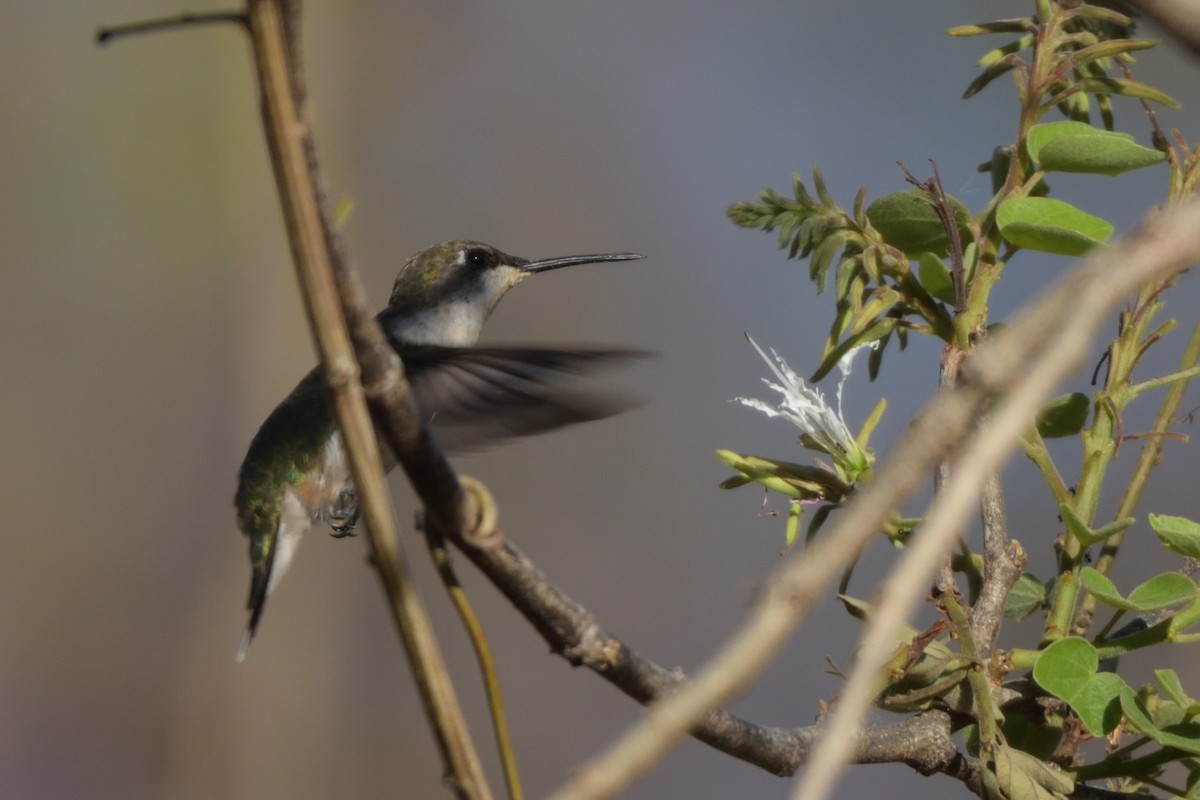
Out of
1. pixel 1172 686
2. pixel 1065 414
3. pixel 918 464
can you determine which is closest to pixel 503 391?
pixel 1065 414

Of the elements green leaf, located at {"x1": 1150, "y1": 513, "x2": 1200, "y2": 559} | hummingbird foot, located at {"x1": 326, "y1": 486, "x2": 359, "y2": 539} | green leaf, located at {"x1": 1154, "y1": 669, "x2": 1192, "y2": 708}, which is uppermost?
green leaf, located at {"x1": 1150, "y1": 513, "x2": 1200, "y2": 559}

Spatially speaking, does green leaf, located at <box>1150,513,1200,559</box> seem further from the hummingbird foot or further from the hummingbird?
the hummingbird foot

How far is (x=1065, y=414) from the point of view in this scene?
81cm

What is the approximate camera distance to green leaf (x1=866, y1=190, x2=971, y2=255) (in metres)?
0.79

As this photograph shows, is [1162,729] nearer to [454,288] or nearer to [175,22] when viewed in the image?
[175,22]

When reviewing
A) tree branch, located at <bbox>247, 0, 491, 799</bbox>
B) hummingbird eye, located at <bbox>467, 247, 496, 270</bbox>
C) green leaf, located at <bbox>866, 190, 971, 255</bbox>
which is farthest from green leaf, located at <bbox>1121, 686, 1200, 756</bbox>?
hummingbird eye, located at <bbox>467, 247, 496, 270</bbox>

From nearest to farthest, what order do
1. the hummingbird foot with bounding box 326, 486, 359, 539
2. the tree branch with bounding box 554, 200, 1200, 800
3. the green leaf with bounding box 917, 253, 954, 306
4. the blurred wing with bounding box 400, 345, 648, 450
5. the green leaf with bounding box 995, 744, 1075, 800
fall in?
the tree branch with bounding box 554, 200, 1200, 800 → the green leaf with bounding box 995, 744, 1075, 800 → the green leaf with bounding box 917, 253, 954, 306 → the blurred wing with bounding box 400, 345, 648, 450 → the hummingbird foot with bounding box 326, 486, 359, 539

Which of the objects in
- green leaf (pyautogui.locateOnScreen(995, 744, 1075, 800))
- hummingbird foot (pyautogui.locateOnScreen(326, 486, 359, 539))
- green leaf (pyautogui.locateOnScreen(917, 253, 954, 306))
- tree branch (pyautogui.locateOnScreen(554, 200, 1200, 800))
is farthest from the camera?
hummingbird foot (pyautogui.locateOnScreen(326, 486, 359, 539))

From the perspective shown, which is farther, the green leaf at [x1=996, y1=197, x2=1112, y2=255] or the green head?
the green head

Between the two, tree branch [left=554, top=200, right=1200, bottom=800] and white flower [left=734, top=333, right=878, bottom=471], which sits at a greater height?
tree branch [left=554, top=200, right=1200, bottom=800]

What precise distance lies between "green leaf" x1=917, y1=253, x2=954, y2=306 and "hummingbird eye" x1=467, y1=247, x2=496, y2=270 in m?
1.10

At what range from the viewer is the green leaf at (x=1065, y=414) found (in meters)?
0.81

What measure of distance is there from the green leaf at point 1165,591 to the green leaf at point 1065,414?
0.46 feet

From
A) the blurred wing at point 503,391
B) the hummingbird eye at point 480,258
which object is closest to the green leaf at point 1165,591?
the blurred wing at point 503,391
